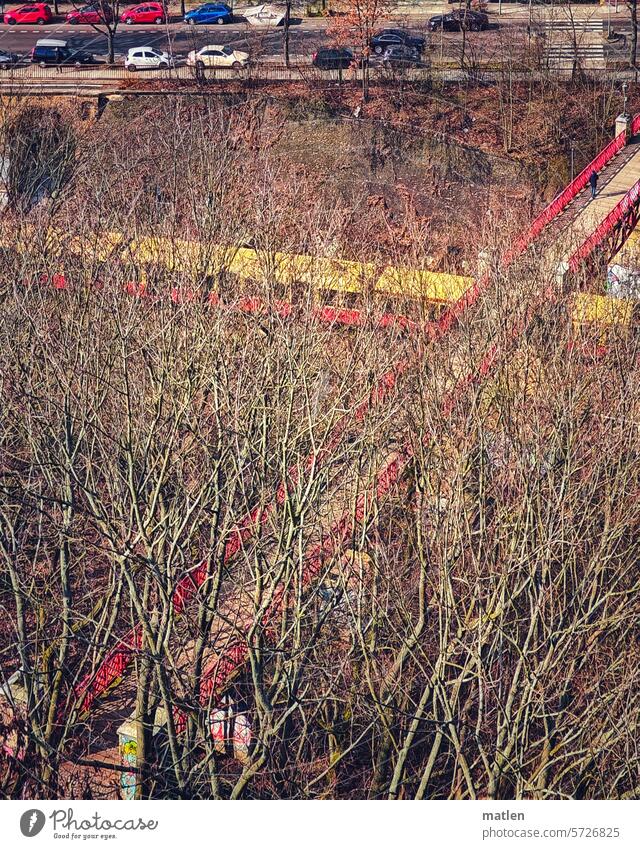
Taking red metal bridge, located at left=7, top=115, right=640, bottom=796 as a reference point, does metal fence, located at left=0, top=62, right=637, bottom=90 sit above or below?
above

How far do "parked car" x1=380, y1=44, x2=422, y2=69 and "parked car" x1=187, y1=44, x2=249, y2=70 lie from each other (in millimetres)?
5954

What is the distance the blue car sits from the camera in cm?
5356

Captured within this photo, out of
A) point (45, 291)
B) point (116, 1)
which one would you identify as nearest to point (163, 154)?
point (45, 291)

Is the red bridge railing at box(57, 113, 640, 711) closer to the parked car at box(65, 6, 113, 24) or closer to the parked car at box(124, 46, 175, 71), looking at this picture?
the parked car at box(124, 46, 175, 71)

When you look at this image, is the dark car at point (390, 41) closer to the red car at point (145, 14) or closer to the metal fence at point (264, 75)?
the metal fence at point (264, 75)

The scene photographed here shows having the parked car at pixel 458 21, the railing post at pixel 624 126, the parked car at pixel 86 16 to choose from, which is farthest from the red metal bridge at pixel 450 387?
the parked car at pixel 86 16

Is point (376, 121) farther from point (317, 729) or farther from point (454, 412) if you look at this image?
point (317, 729)

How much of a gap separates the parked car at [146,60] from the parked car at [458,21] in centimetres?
1235

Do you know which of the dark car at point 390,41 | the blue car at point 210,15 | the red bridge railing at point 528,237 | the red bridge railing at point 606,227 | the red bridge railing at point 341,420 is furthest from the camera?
the blue car at point 210,15

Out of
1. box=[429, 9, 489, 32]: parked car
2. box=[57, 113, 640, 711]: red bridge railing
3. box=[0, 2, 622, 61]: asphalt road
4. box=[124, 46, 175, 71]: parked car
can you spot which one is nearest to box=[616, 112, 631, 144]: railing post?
box=[57, 113, 640, 711]: red bridge railing

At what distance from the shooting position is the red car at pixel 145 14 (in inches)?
2119

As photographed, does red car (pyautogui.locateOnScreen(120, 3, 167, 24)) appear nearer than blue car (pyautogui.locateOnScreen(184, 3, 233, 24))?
No

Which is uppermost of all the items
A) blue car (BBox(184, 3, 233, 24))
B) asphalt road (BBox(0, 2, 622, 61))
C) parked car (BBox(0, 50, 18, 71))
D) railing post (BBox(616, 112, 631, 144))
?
blue car (BBox(184, 3, 233, 24))

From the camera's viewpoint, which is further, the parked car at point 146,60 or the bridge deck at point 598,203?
the parked car at point 146,60
